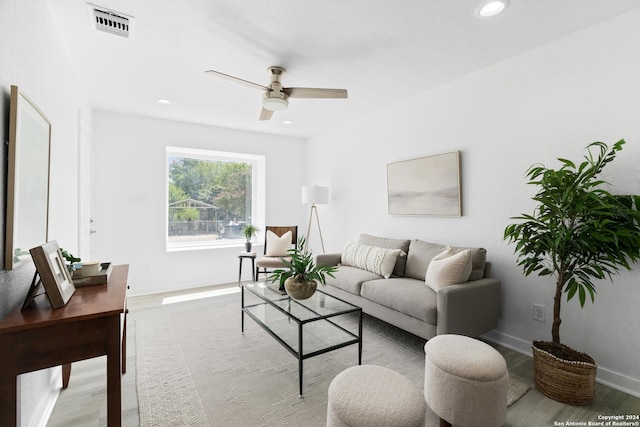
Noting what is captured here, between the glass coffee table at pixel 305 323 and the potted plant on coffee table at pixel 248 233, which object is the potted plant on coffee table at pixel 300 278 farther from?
the potted plant on coffee table at pixel 248 233

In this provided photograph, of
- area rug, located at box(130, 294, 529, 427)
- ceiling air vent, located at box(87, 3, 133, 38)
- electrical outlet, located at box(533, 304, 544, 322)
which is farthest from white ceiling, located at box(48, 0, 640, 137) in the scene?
area rug, located at box(130, 294, 529, 427)

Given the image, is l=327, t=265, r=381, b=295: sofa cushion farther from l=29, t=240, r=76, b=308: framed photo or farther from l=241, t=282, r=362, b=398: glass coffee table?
l=29, t=240, r=76, b=308: framed photo

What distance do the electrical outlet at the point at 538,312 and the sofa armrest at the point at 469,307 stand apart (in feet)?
0.87

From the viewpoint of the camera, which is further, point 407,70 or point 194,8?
point 407,70

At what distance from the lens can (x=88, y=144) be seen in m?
3.74

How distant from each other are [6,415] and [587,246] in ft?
9.97

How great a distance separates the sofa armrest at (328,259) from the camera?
3822 millimetres

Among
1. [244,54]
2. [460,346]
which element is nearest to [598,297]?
[460,346]

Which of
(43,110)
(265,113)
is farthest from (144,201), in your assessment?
(43,110)

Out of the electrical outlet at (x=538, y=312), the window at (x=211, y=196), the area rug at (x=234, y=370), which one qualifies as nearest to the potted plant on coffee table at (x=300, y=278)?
the area rug at (x=234, y=370)

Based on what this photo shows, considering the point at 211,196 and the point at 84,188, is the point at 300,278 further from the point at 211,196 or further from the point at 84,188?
the point at 211,196

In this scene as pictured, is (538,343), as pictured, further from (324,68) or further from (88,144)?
(88,144)

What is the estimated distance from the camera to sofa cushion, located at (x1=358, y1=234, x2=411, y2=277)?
132 inches

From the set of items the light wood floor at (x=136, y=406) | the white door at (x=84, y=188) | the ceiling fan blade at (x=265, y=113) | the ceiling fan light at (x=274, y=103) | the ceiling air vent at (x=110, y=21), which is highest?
the ceiling air vent at (x=110, y=21)
